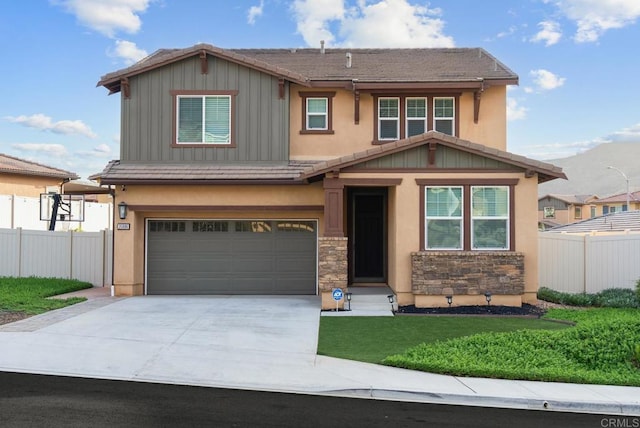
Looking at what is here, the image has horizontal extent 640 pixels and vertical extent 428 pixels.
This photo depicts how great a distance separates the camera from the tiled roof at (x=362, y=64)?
15875 mm

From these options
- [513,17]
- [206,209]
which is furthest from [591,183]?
[206,209]

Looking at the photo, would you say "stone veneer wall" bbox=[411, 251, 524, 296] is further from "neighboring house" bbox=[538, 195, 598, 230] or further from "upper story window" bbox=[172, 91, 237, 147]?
"neighboring house" bbox=[538, 195, 598, 230]

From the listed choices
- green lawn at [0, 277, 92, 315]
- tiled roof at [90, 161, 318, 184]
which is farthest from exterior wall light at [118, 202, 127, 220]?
green lawn at [0, 277, 92, 315]

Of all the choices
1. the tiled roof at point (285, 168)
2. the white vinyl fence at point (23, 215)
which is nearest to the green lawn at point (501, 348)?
the tiled roof at point (285, 168)

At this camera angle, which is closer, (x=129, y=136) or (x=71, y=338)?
(x=71, y=338)

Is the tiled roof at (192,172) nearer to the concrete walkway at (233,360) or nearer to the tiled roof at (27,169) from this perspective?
the concrete walkway at (233,360)

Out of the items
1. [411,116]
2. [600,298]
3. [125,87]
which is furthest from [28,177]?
[600,298]

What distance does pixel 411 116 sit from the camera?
16.7 metres

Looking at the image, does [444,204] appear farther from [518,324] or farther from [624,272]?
[624,272]

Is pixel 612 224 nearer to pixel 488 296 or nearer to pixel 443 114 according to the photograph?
pixel 443 114

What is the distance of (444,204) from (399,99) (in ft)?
14.8

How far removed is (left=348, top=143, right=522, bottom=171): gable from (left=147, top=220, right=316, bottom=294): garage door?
3.48 m

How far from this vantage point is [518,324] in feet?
38.0

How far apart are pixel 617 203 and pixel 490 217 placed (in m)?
52.3
